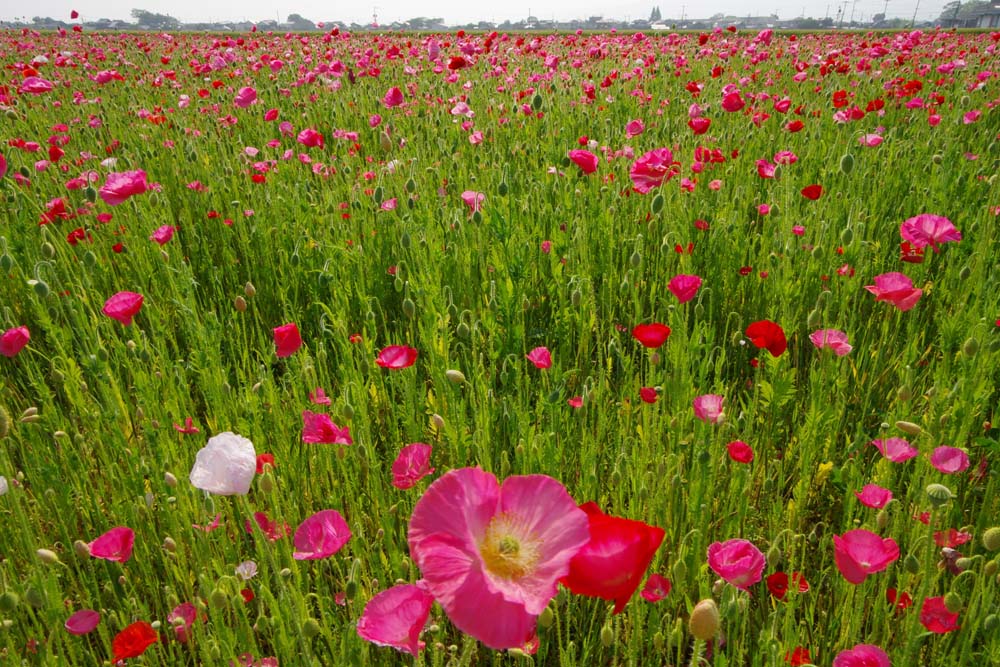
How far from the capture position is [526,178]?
3.45 m

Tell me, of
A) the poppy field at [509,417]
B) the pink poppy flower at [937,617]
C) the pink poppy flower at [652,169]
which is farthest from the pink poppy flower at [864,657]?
the pink poppy flower at [652,169]

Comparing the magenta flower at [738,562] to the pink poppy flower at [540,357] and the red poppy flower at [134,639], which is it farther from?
the red poppy flower at [134,639]

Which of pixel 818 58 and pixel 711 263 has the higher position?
pixel 818 58

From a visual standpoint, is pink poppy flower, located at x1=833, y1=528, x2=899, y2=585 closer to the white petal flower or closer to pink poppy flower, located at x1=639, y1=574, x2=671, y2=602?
pink poppy flower, located at x1=639, y1=574, x2=671, y2=602

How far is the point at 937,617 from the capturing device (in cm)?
105

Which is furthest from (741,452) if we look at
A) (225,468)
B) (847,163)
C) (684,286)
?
(847,163)

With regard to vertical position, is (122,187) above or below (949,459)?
above

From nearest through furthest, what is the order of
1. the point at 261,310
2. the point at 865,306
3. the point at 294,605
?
the point at 294,605, the point at 865,306, the point at 261,310

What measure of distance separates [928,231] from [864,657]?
4.79 ft

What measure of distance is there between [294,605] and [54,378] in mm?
1575

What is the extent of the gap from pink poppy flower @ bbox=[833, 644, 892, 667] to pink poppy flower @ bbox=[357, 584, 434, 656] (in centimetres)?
67

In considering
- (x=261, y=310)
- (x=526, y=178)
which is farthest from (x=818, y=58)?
(x=261, y=310)

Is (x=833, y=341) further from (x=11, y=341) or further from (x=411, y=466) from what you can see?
(x=11, y=341)

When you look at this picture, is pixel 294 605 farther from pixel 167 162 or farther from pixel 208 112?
pixel 208 112
